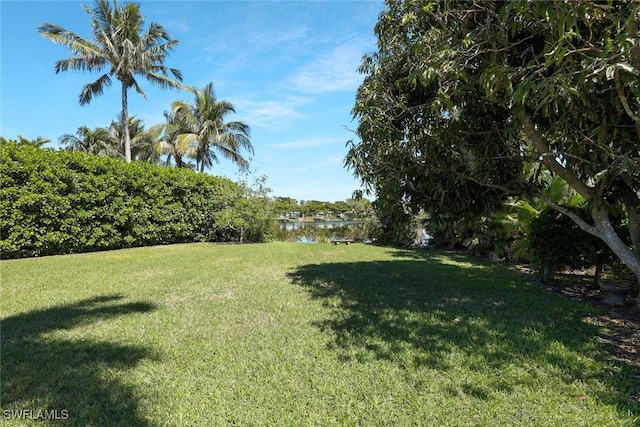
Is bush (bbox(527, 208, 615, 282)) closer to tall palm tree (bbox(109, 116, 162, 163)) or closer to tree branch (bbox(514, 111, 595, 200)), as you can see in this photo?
tree branch (bbox(514, 111, 595, 200))

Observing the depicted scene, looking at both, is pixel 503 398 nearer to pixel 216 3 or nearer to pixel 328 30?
pixel 328 30

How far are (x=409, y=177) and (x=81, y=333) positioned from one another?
515 centimetres

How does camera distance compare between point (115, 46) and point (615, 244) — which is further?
point (115, 46)

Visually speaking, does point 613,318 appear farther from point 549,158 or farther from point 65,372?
point 65,372

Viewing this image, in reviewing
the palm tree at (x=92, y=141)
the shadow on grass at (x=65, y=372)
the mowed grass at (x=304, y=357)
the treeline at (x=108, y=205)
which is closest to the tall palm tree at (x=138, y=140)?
the palm tree at (x=92, y=141)

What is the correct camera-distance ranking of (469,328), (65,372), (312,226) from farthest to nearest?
(312,226), (469,328), (65,372)

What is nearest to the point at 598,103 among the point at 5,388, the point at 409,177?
the point at 409,177

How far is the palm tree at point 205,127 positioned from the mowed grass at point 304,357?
18940 millimetres

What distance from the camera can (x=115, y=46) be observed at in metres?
17.8

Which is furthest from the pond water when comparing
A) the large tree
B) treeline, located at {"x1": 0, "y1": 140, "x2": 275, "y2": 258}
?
the large tree

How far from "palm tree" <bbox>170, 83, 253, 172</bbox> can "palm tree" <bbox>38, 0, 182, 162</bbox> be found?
4675 millimetres

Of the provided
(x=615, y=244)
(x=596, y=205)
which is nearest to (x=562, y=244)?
(x=615, y=244)

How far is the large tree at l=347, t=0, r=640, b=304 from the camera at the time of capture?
339cm

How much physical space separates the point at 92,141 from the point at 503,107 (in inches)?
1468
